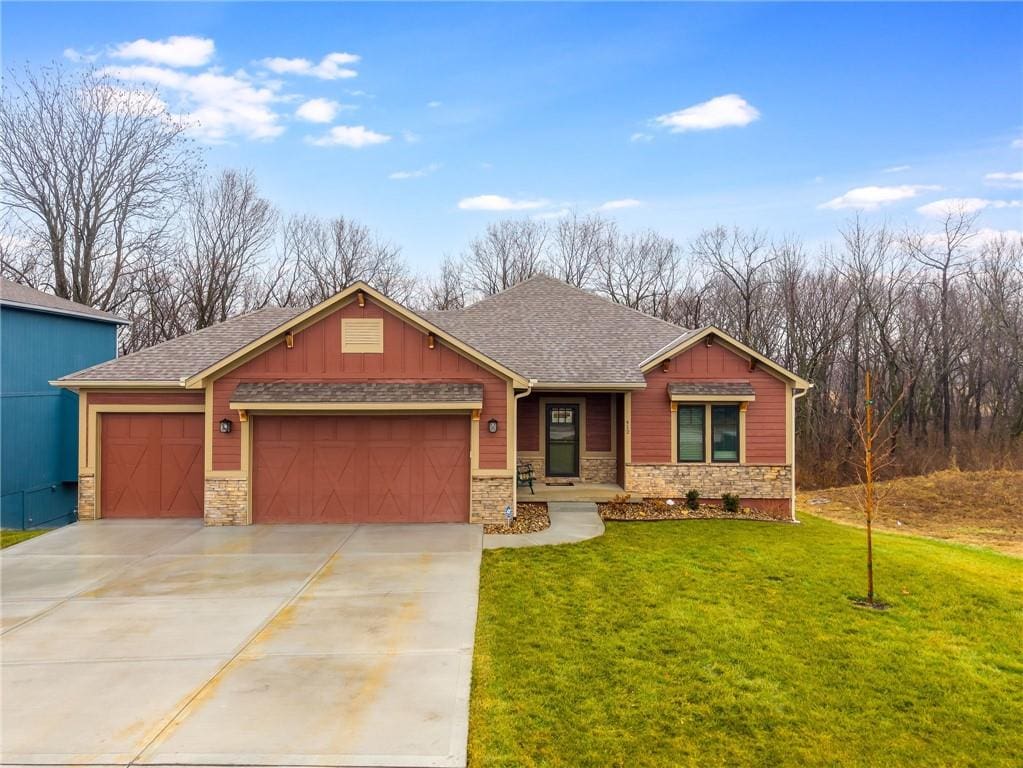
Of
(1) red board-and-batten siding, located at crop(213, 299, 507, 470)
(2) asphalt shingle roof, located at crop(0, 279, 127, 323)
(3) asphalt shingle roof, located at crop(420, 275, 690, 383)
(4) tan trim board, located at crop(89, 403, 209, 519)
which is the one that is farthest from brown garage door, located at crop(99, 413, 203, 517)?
(3) asphalt shingle roof, located at crop(420, 275, 690, 383)

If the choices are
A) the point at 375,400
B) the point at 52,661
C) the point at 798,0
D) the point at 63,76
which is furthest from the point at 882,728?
the point at 63,76

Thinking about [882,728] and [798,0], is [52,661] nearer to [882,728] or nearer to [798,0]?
[882,728]

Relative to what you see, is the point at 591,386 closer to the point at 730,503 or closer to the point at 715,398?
the point at 715,398

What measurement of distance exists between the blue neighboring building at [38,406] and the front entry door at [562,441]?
13.4 meters

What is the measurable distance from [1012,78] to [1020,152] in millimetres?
3539

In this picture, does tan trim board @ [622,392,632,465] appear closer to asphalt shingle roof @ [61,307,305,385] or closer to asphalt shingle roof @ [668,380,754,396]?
asphalt shingle roof @ [668,380,754,396]

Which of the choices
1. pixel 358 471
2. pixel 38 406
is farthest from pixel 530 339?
pixel 38 406

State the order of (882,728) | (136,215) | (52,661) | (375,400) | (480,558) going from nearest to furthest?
(882,728)
(52,661)
(480,558)
(375,400)
(136,215)

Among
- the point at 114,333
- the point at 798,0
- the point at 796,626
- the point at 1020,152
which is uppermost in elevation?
the point at 798,0

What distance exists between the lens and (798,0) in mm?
13453

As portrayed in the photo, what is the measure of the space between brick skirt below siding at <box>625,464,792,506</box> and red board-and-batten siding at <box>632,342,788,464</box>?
7.8 inches

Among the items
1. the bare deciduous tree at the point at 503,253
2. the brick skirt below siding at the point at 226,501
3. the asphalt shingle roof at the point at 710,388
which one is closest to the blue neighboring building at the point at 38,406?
the brick skirt below siding at the point at 226,501

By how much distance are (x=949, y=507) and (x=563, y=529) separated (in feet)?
46.7

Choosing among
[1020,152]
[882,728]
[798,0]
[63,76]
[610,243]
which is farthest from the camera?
[610,243]
